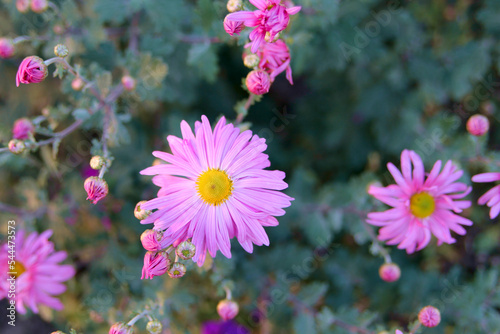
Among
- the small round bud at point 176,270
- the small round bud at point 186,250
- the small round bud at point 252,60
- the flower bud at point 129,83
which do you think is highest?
the small round bud at point 252,60

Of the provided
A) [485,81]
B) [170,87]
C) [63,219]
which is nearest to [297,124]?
[170,87]

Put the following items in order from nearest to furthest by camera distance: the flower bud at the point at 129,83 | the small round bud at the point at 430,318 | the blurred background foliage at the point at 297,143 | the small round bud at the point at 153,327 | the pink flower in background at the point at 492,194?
the small round bud at the point at 153,327 < the small round bud at the point at 430,318 < the pink flower in background at the point at 492,194 < the flower bud at the point at 129,83 < the blurred background foliage at the point at 297,143

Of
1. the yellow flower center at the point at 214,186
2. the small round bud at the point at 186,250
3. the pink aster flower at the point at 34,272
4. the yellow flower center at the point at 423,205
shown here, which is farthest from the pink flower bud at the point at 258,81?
the pink aster flower at the point at 34,272

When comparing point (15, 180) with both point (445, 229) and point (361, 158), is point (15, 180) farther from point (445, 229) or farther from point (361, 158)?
point (445, 229)

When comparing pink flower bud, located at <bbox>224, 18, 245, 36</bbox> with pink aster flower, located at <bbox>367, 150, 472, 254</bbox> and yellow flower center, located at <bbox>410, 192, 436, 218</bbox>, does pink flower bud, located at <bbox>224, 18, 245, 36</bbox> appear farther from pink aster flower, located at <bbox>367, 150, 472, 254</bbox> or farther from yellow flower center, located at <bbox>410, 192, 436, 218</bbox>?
yellow flower center, located at <bbox>410, 192, 436, 218</bbox>

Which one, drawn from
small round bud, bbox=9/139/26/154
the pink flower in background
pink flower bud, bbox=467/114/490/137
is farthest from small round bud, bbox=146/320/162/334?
pink flower bud, bbox=467/114/490/137

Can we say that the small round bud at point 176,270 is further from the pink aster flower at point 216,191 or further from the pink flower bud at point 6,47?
the pink flower bud at point 6,47

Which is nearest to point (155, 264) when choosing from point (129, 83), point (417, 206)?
point (129, 83)
